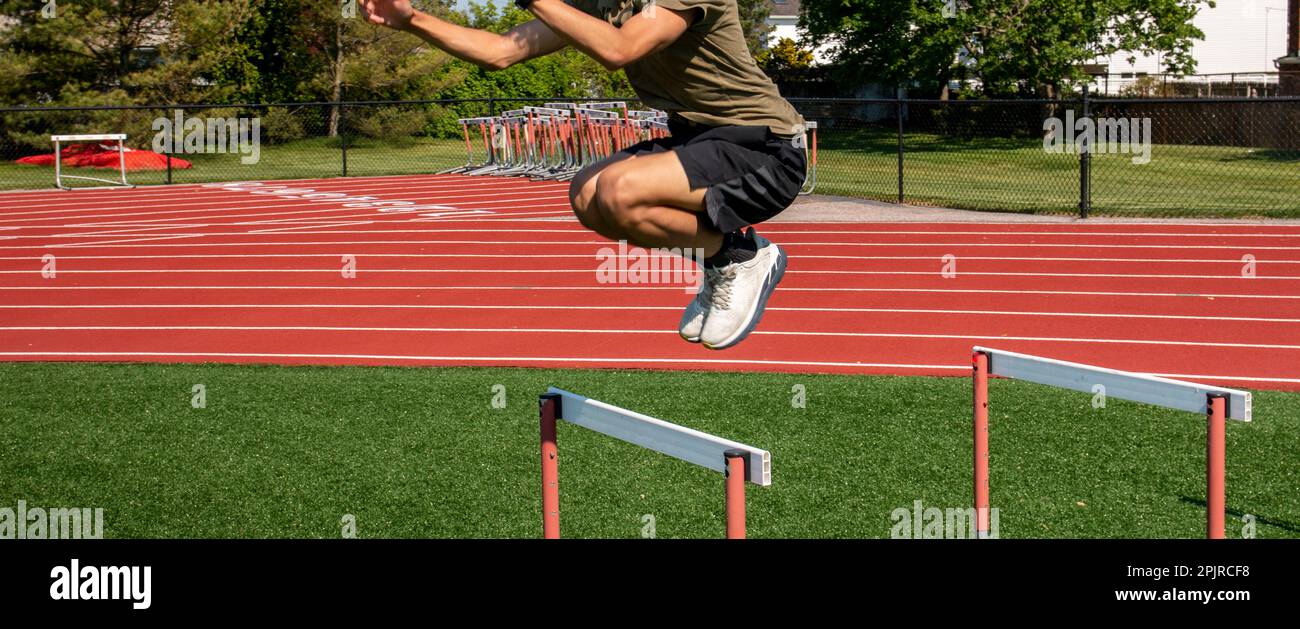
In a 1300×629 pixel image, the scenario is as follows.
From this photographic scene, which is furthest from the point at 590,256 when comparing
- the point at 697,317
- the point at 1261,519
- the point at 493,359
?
the point at 697,317

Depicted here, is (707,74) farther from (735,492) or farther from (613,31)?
(735,492)

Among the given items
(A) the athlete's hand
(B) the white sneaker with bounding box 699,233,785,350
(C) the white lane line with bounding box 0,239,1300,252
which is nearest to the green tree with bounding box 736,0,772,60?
(C) the white lane line with bounding box 0,239,1300,252

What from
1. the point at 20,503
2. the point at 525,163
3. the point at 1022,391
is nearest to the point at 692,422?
the point at 1022,391

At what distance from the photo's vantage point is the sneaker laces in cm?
479

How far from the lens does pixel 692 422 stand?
29.3 ft

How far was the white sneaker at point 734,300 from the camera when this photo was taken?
4758mm

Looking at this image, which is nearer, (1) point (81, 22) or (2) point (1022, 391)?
(2) point (1022, 391)

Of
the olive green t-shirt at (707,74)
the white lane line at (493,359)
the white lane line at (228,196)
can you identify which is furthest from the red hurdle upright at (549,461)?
the white lane line at (228,196)

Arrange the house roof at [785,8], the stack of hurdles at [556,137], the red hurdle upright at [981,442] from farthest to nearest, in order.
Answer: the house roof at [785,8] → the stack of hurdles at [556,137] → the red hurdle upright at [981,442]

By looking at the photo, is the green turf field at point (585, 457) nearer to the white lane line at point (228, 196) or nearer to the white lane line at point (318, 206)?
the white lane line at point (318, 206)

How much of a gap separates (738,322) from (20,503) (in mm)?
4534

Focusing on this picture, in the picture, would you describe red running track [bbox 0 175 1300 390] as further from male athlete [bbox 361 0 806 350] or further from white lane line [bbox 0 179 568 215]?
male athlete [bbox 361 0 806 350]

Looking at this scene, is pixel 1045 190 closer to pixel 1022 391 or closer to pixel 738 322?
pixel 1022 391

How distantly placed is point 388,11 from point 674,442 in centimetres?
145
